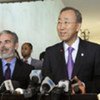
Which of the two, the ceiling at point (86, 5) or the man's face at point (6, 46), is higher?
the ceiling at point (86, 5)

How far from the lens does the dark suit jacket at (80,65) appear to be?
2440 millimetres

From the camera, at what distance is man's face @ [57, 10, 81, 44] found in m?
2.46

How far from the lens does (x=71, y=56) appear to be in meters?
2.51

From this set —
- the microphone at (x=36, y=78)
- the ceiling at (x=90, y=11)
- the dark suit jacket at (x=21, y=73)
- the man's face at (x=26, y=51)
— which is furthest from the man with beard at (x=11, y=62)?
the ceiling at (x=90, y=11)

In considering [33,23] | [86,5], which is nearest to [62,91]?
[33,23]

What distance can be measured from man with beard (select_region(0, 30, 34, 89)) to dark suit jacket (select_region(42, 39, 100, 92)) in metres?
0.34

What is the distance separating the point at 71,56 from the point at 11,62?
1.90 ft

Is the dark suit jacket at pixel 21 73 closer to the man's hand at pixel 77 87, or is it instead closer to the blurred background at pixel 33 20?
the man's hand at pixel 77 87

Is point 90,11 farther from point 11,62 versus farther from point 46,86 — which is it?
point 46,86

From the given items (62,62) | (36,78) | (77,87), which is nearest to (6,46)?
(62,62)

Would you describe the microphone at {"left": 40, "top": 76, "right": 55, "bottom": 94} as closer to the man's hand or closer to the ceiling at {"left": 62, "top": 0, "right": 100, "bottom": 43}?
the man's hand

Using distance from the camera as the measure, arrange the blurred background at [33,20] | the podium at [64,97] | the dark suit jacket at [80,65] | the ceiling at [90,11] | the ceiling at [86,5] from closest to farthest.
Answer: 1. the podium at [64,97]
2. the dark suit jacket at [80,65]
3. the blurred background at [33,20]
4. the ceiling at [86,5]
5. the ceiling at [90,11]

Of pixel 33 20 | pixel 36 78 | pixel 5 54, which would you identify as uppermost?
pixel 33 20

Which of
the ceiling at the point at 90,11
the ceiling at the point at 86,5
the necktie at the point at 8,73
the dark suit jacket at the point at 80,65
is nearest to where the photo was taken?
the dark suit jacket at the point at 80,65
